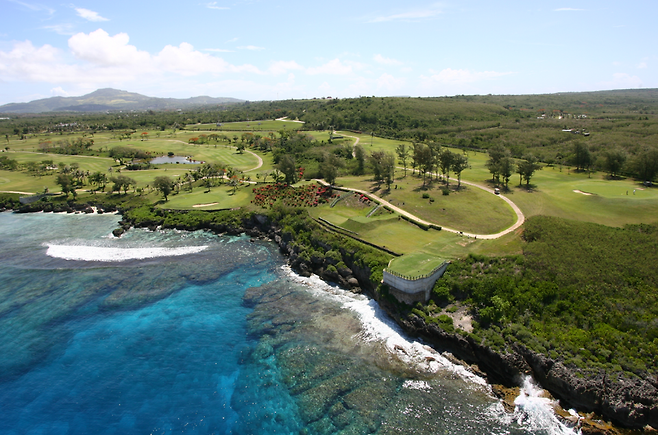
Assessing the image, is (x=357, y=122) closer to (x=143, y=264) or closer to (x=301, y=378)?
(x=143, y=264)

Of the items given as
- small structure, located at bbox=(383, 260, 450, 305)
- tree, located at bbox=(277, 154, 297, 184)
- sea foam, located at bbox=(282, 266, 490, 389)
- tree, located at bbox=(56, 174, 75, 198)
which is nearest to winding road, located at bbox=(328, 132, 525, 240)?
small structure, located at bbox=(383, 260, 450, 305)

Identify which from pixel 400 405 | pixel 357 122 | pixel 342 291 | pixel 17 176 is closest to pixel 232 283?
pixel 342 291

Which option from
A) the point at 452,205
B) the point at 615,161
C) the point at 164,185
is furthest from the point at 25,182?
the point at 615,161

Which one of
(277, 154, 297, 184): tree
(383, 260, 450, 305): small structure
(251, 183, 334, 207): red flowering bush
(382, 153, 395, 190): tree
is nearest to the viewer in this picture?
(383, 260, 450, 305): small structure

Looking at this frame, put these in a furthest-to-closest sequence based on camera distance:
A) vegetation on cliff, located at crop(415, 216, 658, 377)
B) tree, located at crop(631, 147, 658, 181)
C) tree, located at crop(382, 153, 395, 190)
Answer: tree, located at crop(382, 153, 395, 190) → tree, located at crop(631, 147, 658, 181) → vegetation on cliff, located at crop(415, 216, 658, 377)

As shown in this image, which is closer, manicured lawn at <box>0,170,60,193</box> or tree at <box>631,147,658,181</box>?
tree at <box>631,147,658,181</box>

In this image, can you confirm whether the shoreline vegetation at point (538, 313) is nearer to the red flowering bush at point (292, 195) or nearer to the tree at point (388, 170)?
the red flowering bush at point (292, 195)

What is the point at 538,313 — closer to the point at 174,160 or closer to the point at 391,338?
the point at 391,338

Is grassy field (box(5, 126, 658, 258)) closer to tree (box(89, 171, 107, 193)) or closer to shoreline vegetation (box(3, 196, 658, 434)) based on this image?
shoreline vegetation (box(3, 196, 658, 434))
